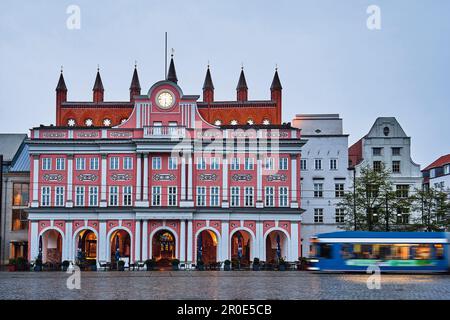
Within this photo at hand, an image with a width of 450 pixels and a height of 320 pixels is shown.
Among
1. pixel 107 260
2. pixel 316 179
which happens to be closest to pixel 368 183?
pixel 316 179

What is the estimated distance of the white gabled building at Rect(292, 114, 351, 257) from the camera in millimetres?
73625

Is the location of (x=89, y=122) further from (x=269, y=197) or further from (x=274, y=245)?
(x=274, y=245)

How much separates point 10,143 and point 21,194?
816 cm

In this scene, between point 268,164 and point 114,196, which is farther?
point 268,164

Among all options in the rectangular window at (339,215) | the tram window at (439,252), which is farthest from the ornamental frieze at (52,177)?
the tram window at (439,252)

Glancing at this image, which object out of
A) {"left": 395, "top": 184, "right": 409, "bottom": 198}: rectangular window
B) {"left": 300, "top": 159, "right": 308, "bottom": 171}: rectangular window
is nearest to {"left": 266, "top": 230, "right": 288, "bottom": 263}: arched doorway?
{"left": 300, "top": 159, "right": 308, "bottom": 171}: rectangular window

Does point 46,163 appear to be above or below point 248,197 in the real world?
above

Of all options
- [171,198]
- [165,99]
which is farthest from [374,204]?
[165,99]

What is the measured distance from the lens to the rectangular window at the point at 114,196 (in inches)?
2655

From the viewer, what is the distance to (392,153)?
73.6 m

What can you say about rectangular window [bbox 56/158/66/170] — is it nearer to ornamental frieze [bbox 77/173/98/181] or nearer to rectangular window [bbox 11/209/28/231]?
ornamental frieze [bbox 77/173/98/181]

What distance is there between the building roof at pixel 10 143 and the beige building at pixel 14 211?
2260 millimetres

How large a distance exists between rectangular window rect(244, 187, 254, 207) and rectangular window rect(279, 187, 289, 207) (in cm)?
295

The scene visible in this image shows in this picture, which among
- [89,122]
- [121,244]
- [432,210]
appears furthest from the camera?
[89,122]
